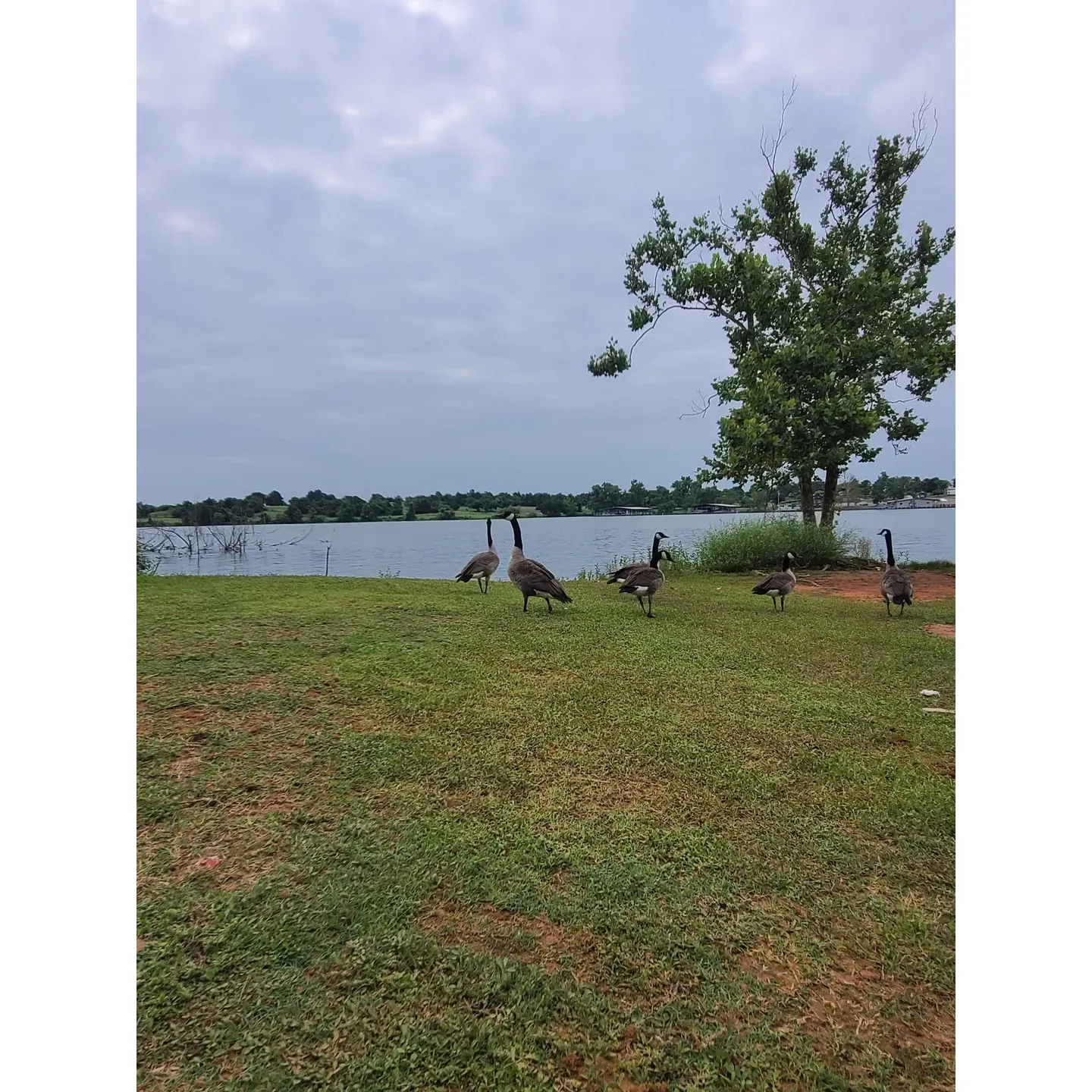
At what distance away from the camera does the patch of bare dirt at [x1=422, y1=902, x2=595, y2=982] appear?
3.99 feet

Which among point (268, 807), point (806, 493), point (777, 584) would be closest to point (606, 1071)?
point (268, 807)

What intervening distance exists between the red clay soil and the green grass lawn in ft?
13.0

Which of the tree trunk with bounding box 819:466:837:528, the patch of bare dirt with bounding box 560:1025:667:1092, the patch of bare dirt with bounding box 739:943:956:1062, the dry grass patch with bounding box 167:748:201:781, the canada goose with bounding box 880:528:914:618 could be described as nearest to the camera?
the patch of bare dirt with bounding box 560:1025:667:1092

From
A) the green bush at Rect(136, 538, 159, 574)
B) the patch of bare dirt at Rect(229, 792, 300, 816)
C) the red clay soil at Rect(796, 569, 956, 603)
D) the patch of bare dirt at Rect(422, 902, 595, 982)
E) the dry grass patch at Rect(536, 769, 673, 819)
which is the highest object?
the green bush at Rect(136, 538, 159, 574)

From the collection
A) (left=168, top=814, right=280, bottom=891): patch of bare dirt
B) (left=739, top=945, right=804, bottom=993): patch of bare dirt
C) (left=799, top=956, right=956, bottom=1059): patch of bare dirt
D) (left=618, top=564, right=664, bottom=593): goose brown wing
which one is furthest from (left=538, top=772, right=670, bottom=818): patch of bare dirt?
(left=618, top=564, right=664, bottom=593): goose brown wing

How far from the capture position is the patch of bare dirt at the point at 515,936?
3.99 ft

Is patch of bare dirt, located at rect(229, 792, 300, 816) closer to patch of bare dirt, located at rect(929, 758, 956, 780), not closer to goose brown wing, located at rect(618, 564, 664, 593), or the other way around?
patch of bare dirt, located at rect(929, 758, 956, 780)

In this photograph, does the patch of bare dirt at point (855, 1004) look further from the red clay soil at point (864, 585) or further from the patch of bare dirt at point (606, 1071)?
the red clay soil at point (864, 585)

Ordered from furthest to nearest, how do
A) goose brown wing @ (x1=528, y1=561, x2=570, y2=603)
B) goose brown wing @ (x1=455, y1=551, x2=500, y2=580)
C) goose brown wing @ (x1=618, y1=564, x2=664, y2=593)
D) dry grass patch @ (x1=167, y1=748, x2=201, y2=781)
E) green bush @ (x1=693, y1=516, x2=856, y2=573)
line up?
green bush @ (x1=693, y1=516, x2=856, y2=573), goose brown wing @ (x1=455, y1=551, x2=500, y2=580), goose brown wing @ (x1=618, y1=564, x2=664, y2=593), goose brown wing @ (x1=528, y1=561, x2=570, y2=603), dry grass patch @ (x1=167, y1=748, x2=201, y2=781)

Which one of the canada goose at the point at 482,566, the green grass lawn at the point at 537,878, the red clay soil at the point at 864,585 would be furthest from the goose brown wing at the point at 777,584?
the canada goose at the point at 482,566

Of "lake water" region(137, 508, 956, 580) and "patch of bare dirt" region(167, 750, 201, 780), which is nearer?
"patch of bare dirt" region(167, 750, 201, 780)

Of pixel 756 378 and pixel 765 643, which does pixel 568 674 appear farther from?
pixel 756 378

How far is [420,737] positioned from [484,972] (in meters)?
1.19
